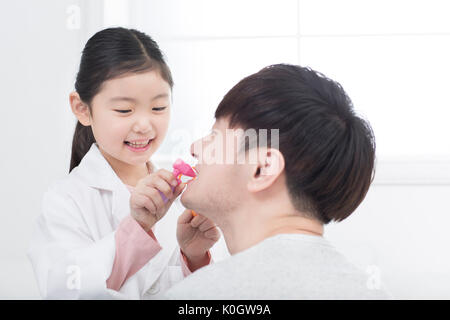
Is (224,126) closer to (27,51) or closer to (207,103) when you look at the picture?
(207,103)

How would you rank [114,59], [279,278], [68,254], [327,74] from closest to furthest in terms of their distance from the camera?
[279,278] → [68,254] → [114,59] → [327,74]

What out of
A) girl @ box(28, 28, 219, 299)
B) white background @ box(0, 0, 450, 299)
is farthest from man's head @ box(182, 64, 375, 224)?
white background @ box(0, 0, 450, 299)

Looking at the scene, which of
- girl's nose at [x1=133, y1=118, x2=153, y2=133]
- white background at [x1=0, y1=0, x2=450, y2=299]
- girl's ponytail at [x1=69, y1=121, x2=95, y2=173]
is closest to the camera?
girl's nose at [x1=133, y1=118, x2=153, y2=133]

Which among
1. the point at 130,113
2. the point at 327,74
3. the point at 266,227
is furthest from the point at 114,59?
the point at 327,74

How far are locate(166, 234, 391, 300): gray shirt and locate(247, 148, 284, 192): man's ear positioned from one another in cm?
8

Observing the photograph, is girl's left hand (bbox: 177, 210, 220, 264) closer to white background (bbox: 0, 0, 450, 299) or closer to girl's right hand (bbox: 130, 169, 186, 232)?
girl's right hand (bbox: 130, 169, 186, 232)

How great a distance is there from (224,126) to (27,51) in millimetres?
957

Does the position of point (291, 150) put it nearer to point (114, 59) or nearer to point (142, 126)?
point (142, 126)

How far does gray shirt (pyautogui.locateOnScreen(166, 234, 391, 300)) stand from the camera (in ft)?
2.22

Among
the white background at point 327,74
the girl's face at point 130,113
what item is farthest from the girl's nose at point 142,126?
the white background at point 327,74

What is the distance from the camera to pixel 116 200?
103 cm

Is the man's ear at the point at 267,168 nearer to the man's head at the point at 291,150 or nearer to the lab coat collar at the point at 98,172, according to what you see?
the man's head at the point at 291,150

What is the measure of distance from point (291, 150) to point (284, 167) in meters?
0.03

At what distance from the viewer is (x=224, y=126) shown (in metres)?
0.82
